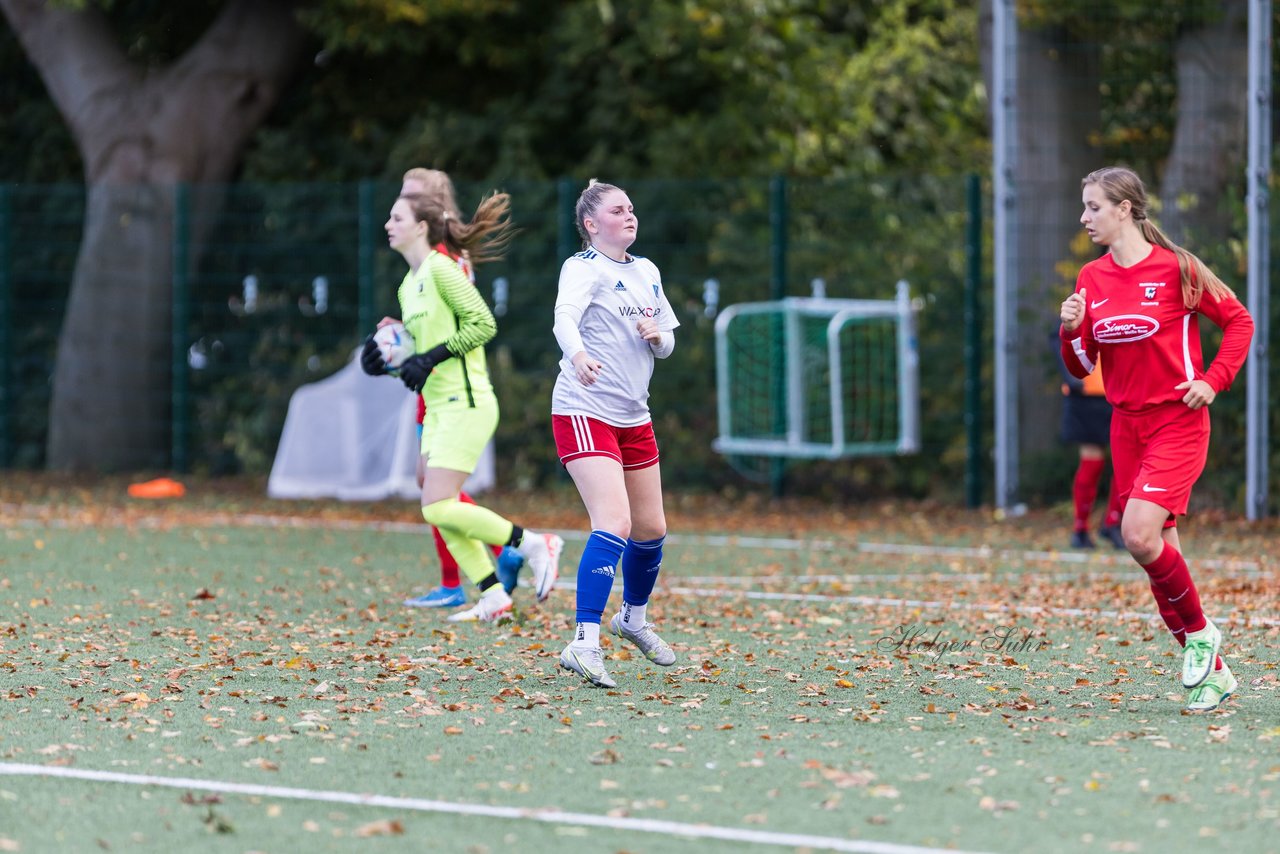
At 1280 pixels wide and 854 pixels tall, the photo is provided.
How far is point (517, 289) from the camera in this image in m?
17.6

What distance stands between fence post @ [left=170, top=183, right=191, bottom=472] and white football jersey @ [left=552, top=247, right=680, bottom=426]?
39.7 ft

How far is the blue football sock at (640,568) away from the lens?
7480mm

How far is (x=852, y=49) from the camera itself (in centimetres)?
2119

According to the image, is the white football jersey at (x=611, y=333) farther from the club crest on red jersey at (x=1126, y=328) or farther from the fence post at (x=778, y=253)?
the fence post at (x=778, y=253)

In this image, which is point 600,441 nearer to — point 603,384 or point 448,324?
point 603,384

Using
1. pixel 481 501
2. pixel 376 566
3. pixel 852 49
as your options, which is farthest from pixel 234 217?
pixel 376 566

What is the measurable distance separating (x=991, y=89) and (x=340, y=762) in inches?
440

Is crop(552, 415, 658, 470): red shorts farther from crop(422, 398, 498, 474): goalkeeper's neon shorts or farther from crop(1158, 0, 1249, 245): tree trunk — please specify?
crop(1158, 0, 1249, 245): tree trunk

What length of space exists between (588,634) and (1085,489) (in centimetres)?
614

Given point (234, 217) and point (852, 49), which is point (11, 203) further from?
point (852, 49)

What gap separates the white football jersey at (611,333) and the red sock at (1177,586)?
1902mm

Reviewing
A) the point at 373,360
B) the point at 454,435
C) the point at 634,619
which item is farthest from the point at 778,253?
the point at 634,619

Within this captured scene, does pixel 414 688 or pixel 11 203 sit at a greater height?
pixel 11 203

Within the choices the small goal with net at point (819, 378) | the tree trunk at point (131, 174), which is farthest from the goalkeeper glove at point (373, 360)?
the tree trunk at point (131, 174)
